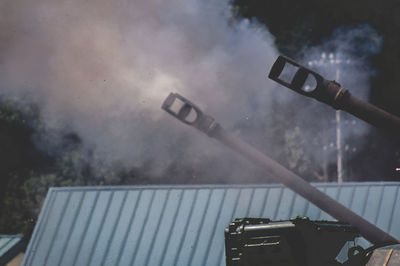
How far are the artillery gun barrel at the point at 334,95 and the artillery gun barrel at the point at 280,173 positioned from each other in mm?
1869

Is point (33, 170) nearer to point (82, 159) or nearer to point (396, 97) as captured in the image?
point (82, 159)

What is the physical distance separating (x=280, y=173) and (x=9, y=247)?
7.98 metres

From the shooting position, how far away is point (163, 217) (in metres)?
7.64

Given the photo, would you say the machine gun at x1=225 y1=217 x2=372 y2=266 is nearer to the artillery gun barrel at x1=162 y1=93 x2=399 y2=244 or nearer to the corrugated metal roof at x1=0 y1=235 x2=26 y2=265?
the artillery gun barrel at x1=162 y1=93 x2=399 y2=244

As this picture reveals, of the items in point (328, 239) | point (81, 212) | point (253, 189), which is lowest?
point (328, 239)

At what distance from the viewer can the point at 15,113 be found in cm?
2208

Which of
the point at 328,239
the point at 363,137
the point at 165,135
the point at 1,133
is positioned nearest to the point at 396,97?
the point at 363,137

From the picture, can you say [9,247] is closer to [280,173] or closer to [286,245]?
[280,173]

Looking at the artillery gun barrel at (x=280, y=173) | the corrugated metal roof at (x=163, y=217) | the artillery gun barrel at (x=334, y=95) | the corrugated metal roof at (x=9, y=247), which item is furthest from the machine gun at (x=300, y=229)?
the corrugated metal roof at (x=9, y=247)

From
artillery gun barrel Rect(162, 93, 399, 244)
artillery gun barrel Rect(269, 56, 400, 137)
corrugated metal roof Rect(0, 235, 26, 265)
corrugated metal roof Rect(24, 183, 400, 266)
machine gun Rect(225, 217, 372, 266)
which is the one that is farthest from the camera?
corrugated metal roof Rect(0, 235, 26, 265)

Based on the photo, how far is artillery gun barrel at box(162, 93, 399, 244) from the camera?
515 cm

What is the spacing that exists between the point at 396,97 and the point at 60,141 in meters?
18.9

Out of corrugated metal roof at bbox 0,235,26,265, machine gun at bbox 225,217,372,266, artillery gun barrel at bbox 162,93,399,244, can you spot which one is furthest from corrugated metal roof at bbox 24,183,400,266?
machine gun at bbox 225,217,372,266

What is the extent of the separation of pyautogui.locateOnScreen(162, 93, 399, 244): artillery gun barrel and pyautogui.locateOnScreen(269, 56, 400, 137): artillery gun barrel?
1.87 m
